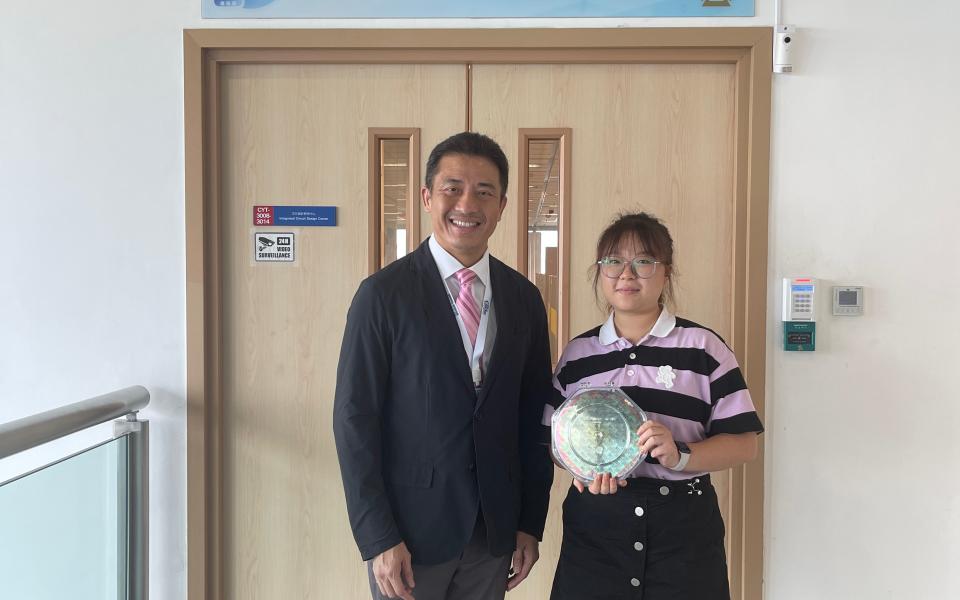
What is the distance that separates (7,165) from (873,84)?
293 centimetres

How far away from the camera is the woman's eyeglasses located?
1.41m

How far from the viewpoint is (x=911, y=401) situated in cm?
204

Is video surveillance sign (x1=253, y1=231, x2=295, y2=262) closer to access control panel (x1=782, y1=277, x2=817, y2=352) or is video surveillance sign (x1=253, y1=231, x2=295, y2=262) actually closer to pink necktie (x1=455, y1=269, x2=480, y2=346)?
pink necktie (x1=455, y1=269, x2=480, y2=346)

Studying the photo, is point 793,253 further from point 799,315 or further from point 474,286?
point 474,286

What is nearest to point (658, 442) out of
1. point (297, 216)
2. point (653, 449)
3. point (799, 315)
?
point (653, 449)

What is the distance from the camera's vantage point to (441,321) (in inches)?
55.8

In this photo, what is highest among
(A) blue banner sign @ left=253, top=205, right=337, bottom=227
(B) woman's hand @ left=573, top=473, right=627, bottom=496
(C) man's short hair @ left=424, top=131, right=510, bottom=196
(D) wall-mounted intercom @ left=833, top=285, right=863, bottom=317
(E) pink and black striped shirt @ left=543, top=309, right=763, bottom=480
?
(C) man's short hair @ left=424, top=131, right=510, bottom=196

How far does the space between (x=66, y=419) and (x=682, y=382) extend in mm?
1559

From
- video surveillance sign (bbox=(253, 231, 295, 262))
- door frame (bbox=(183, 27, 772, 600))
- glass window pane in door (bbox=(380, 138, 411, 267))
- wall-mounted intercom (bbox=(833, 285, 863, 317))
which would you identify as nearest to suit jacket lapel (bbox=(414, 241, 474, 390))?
glass window pane in door (bbox=(380, 138, 411, 267))

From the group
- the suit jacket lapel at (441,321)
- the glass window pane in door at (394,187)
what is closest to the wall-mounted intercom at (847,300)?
the suit jacket lapel at (441,321)

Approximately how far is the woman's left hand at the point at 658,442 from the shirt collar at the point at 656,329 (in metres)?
0.23

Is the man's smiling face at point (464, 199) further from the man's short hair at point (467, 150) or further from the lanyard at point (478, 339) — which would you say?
the lanyard at point (478, 339)

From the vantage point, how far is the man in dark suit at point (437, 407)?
1.36 meters

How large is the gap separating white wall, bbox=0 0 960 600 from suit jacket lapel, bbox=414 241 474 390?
104cm
